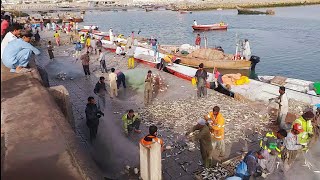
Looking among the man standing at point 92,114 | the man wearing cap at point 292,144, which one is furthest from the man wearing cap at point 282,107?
the man standing at point 92,114

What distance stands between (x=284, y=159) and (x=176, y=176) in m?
3.03

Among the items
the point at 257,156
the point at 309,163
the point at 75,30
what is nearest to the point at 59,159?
the point at 257,156

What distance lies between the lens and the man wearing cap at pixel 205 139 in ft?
25.2

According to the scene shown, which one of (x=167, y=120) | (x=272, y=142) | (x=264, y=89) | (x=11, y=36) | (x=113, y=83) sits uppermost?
(x=11, y=36)

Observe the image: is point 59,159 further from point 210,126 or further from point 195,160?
point 195,160

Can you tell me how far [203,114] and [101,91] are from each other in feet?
14.4

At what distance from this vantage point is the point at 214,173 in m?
8.16

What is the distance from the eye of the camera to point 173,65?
65.2ft

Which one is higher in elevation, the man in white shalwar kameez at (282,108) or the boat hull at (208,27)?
the boat hull at (208,27)

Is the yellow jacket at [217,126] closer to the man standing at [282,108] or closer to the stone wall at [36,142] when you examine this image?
the man standing at [282,108]

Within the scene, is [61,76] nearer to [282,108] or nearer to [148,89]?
[148,89]

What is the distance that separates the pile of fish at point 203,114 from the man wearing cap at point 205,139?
2.23 m

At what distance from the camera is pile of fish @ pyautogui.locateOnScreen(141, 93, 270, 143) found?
36.8ft

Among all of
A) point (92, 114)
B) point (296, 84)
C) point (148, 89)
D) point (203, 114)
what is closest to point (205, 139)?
point (92, 114)
